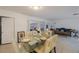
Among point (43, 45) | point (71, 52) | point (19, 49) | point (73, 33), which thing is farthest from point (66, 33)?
point (19, 49)

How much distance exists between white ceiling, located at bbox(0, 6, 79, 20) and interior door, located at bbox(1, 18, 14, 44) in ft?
0.65

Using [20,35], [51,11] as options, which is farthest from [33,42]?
[51,11]

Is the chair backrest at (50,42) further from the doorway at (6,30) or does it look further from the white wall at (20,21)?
the doorway at (6,30)

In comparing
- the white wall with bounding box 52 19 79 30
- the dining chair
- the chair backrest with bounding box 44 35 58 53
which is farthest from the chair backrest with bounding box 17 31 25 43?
the white wall with bounding box 52 19 79 30

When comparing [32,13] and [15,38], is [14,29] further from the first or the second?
[32,13]

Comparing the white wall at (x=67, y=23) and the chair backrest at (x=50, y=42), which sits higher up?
the white wall at (x=67, y=23)

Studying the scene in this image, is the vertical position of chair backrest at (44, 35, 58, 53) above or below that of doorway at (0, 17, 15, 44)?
below

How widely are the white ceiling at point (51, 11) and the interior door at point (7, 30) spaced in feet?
0.65

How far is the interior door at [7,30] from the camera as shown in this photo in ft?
5.91

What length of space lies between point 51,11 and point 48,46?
0.59 m

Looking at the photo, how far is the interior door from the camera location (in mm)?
1802

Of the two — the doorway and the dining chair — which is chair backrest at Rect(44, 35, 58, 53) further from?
the doorway

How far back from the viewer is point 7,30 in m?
1.82

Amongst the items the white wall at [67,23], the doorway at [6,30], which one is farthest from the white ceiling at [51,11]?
the doorway at [6,30]
